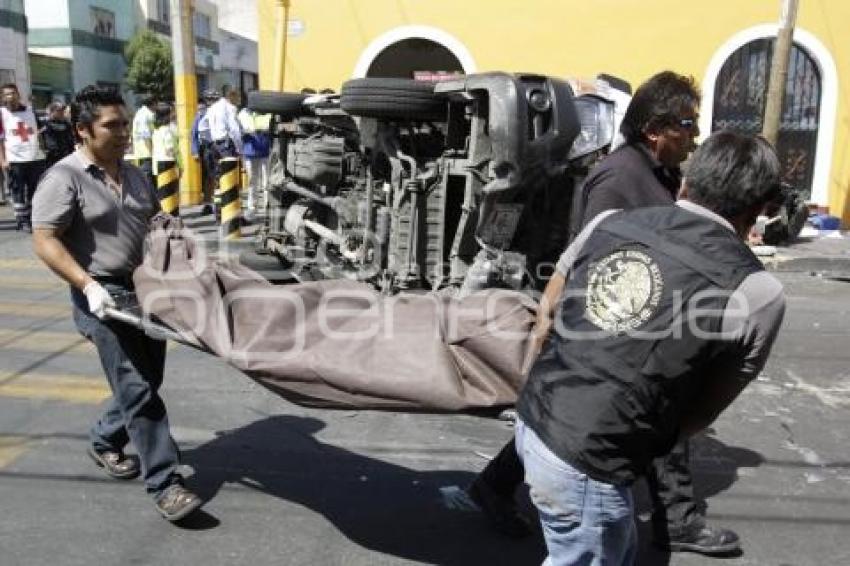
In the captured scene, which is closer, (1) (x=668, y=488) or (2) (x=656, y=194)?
(2) (x=656, y=194)

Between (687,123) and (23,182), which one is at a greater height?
(687,123)

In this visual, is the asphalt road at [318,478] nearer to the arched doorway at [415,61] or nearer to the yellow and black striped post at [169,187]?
the yellow and black striped post at [169,187]

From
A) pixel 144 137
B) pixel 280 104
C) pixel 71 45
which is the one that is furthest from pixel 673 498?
pixel 71 45

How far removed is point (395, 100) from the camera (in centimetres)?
585

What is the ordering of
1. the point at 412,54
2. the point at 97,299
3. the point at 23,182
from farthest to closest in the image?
the point at 412,54 < the point at 23,182 < the point at 97,299

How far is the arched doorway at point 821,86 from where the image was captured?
537 inches

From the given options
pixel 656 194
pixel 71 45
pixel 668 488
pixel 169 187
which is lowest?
pixel 668 488

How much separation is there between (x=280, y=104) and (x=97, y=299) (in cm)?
559

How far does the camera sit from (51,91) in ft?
134

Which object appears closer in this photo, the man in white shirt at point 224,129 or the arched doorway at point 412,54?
the man in white shirt at point 224,129

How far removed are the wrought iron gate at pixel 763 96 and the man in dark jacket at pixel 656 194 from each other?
1157 centimetres

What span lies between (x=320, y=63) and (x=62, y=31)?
118 feet

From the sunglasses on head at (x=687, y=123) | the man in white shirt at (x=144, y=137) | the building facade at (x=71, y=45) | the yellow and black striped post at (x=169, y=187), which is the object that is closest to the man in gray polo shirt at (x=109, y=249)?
the sunglasses on head at (x=687, y=123)

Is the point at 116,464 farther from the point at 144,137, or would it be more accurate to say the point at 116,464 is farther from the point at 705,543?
the point at 144,137
